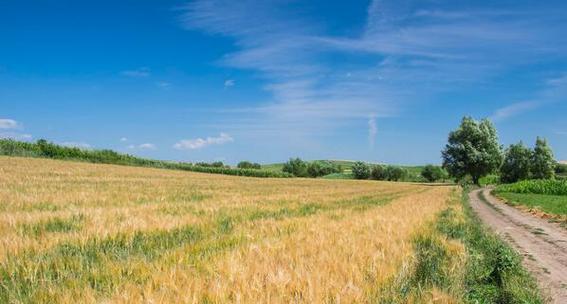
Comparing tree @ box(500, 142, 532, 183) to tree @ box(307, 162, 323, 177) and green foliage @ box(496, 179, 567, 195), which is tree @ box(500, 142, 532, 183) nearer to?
green foliage @ box(496, 179, 567, 195)

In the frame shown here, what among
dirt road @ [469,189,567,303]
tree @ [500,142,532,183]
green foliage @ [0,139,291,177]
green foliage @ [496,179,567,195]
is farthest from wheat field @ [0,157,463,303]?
tree @ [500,142,532,183]

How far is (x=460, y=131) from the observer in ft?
271

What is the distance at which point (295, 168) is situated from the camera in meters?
135

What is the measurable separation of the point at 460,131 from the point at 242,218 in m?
79.1

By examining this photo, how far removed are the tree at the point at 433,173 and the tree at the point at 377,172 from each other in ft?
46.5

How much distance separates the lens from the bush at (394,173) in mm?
125000

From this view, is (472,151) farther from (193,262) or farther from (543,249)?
(193,262)

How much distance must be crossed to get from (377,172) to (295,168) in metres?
25.1

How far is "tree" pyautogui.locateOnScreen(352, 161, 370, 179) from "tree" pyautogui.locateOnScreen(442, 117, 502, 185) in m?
41.7

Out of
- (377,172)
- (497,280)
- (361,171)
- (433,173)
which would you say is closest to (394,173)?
(377,172)

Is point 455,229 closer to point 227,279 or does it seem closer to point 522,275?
point 522,275

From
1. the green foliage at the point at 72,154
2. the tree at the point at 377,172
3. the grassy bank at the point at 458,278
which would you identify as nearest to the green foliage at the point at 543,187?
the grassy bank at the point at 458,278

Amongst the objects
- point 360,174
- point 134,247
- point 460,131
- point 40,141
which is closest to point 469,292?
point 134,247

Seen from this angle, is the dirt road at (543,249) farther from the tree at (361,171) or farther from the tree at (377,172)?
the tree at (377,172)
